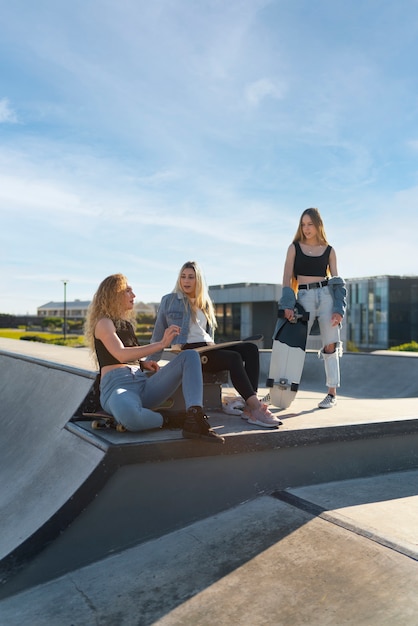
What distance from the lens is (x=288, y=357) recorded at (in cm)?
498

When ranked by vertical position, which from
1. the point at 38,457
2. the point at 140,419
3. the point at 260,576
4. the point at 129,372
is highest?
the point at 129,372

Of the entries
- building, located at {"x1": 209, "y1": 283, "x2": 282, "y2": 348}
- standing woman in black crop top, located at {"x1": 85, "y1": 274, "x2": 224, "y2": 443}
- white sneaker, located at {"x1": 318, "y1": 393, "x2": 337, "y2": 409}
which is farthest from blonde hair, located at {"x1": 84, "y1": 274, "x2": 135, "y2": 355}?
building, located at {"x1": 209, "y1": 283, "x2": 282, "y2": 348}

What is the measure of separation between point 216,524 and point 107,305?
1.71m

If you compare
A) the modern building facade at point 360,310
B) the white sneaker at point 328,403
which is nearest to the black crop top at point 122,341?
the white sneaker at point 328,403

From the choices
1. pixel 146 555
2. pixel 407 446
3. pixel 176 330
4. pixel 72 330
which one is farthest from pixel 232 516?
pixel 72 330

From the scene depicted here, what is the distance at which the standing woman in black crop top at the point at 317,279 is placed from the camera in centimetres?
516

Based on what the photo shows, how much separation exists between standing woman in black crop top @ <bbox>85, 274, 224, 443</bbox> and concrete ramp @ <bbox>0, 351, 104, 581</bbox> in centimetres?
38

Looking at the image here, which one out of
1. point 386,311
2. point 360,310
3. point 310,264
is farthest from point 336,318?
point 360,310

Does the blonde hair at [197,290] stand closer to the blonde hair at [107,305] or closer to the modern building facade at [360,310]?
the blonde hair at [107,305]

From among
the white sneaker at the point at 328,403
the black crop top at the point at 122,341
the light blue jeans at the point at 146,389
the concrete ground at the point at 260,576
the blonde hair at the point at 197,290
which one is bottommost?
the concrete ground at the point at 260,576

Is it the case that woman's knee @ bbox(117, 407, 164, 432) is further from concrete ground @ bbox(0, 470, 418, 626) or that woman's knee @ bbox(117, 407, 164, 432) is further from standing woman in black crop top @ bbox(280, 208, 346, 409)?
standing woman in black crop top @ bbox(280, 208, 346, 409)

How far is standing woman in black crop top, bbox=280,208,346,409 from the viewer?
16.9ft

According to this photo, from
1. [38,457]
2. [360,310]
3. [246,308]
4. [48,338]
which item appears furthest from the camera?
[360,310]

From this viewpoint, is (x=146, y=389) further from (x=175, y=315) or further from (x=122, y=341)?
(x=175, y=315)
